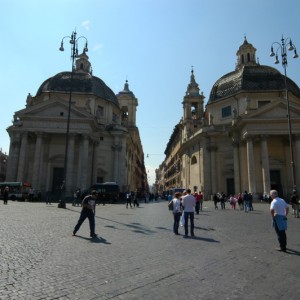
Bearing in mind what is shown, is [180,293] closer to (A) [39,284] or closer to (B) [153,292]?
(B) [153,292]

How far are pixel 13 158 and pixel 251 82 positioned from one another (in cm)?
3639

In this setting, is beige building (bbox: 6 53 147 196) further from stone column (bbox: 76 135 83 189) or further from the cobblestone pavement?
the cobblestone pavement

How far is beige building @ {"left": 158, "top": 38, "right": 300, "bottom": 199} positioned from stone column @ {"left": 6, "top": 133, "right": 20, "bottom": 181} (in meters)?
24.4

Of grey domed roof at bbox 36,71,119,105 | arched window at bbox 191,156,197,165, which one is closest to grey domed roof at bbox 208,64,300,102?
arched window at bbox 191,156,197,165

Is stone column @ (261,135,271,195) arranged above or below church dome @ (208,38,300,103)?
below

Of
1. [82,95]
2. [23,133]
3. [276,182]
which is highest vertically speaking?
[82,95]

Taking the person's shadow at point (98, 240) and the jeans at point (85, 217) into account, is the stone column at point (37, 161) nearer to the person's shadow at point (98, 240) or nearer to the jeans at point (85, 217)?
the jeans at point (85, 217)

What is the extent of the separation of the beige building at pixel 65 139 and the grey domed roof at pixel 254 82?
18251mm

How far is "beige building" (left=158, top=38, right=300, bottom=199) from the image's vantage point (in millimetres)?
37219

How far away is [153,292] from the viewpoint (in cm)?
477

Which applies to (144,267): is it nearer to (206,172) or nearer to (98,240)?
(98,240)

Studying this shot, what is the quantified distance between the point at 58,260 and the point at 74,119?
3469 cm

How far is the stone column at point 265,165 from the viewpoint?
35.7 metres

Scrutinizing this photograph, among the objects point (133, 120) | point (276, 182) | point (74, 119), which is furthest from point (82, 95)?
point (276, 182)
